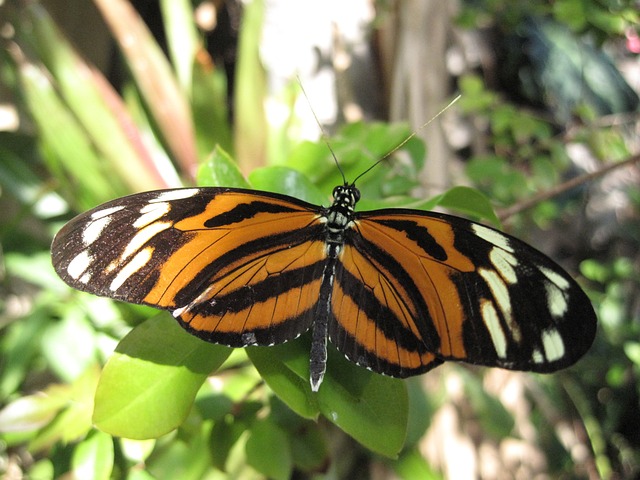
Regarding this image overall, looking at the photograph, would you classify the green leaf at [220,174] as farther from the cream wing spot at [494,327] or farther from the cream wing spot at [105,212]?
the cream wing spot at [494,327]

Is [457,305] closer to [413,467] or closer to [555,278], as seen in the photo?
[555,278]

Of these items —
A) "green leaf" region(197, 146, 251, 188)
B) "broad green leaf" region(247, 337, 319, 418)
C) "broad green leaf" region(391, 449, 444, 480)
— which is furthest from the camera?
"broad green leaf" region(391, 449, 444, 480)

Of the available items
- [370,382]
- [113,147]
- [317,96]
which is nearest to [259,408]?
[370,382]

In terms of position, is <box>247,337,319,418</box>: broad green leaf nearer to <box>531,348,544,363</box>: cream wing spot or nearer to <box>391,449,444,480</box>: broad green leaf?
<box>531,348,544,363</box>: cream wing spot

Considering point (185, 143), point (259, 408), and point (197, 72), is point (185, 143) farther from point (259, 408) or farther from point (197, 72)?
point (259, 408)

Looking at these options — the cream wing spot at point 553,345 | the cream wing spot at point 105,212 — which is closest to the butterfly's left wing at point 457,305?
the cream wing spot at point 553,345

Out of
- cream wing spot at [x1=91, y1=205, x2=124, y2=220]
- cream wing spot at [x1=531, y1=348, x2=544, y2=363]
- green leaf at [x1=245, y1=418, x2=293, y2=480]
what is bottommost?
green leaf at [x1=245, y1=418, x2=293, y2=480]

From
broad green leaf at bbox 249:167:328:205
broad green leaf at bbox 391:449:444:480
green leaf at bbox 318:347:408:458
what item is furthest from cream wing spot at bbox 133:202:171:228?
broad green leaf at bbox 391:449:444:480

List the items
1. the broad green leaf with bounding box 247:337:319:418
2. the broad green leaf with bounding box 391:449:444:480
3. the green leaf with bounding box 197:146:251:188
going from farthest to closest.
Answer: the broad green leaf with bounding box 391:449:444:480
the green leaf with bounding box 197:146:251:188
the broad green leaf with bounding box 247:337:319:418
